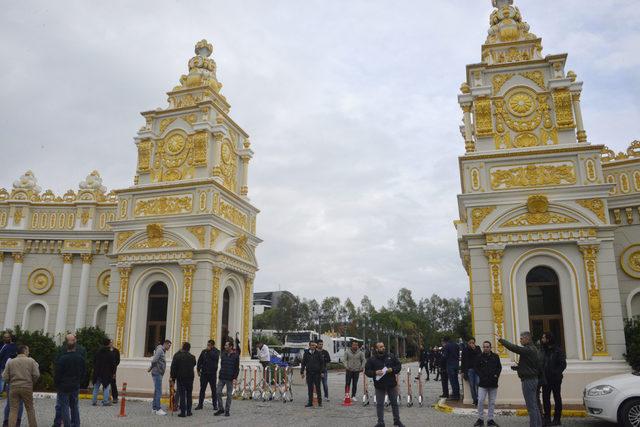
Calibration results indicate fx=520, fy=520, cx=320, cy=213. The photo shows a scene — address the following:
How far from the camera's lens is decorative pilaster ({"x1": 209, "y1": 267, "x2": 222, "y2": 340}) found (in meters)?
18.3

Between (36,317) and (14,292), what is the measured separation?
4.68 ft

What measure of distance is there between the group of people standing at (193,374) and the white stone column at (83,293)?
33.6ft

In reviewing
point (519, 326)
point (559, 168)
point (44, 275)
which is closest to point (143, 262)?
point (44, 275)

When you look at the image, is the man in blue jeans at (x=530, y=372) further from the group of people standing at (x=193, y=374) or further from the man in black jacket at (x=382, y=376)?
the group of people standing at (x=193, y=374)

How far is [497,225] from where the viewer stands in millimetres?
15766

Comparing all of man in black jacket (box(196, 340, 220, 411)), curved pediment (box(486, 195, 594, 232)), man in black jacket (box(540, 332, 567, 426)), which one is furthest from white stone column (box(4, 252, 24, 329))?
man in black jacket (box(540, 332, 567, 426))

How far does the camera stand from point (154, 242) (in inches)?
A: 754

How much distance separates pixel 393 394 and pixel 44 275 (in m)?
18.6

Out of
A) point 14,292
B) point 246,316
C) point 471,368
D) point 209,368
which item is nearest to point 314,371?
point 209,368

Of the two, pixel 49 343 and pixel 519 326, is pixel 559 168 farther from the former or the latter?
pixel 49 343

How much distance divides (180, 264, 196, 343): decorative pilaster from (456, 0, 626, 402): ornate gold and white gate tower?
9479 mm

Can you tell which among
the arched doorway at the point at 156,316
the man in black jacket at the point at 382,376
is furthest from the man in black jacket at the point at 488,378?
the arched doorway at the point at 156,316

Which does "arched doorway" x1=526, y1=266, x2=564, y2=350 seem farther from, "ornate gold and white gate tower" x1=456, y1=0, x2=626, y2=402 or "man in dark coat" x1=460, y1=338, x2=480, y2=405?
"man in dark coat" x1=460, y1=338, x2=480, y2=405

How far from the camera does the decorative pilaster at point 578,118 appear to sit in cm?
1636
